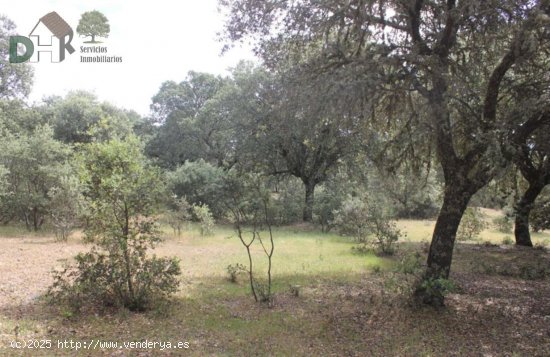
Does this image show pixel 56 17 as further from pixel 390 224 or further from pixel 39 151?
pixel 390 224

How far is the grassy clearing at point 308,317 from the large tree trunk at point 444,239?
0.38 meters

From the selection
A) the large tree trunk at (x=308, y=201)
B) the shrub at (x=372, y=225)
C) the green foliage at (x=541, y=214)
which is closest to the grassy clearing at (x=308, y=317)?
the shrub at (x=372, y=225)

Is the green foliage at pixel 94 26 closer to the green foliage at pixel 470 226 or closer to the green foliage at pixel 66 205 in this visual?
the green foliage at pixel 66 205

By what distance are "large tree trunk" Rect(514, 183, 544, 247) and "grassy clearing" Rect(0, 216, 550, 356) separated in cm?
304

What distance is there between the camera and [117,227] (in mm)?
6977

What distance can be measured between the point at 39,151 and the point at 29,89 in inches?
635

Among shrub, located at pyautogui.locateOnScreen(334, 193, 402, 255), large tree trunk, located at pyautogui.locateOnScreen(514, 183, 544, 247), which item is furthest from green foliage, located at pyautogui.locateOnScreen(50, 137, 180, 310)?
large tree trunk, located at pyautogui.locateOnScreen(514, 183, 544, 247)

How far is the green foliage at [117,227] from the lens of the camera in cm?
683

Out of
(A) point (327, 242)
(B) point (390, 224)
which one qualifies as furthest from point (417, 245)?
(A) point (327, 242)

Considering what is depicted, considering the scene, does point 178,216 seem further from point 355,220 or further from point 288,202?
point 288,202

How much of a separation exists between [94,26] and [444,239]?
1577 cm

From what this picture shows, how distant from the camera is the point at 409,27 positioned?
26.6 feet

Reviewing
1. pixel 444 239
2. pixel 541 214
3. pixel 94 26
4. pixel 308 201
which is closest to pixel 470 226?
pixel 541 214

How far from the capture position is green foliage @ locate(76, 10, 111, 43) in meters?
15.8
